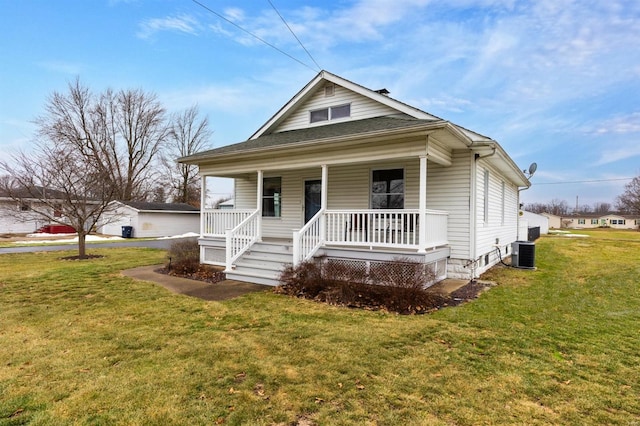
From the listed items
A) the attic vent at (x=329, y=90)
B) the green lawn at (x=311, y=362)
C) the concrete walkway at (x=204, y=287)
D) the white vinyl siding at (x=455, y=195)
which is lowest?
the concrete walkway at (x=204, y=287)

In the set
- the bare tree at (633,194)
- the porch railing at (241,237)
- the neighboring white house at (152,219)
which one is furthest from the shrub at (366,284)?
the bare tree at (633,194)

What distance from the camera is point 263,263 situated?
9.01 meters

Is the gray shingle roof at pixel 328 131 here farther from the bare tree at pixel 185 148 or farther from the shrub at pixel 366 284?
the bare tree at pixel 185 148

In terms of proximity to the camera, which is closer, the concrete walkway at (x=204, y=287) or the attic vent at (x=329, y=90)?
the concrete walkway at (x=204, y=287)

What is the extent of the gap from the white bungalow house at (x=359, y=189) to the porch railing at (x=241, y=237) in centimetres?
3

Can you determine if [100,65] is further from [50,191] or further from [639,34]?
[639,34]

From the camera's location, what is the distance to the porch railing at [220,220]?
1044 cm

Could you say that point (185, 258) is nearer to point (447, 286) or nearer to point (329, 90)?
Answer: point (329, 90)

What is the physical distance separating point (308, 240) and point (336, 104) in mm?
5131

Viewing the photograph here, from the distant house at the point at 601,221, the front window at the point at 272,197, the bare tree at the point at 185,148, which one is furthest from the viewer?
the distant house at the point at 601,221

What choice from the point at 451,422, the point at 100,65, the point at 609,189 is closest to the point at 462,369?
the point at 451,422

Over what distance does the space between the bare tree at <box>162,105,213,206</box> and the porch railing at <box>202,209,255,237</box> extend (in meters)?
28.5

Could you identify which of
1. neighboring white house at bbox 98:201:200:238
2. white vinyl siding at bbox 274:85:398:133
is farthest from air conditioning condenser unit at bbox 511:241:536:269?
neighboring white house at bbox 98:201:200:238

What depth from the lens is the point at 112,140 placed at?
1358 inches
